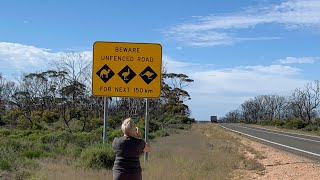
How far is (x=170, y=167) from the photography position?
12.7 meters

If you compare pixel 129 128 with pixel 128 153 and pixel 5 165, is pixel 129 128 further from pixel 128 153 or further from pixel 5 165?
pixel 5 165

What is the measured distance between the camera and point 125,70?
45.5 ft

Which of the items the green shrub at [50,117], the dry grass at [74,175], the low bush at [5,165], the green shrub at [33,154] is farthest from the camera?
the green shrub at [50,117]

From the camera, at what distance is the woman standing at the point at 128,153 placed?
679cm

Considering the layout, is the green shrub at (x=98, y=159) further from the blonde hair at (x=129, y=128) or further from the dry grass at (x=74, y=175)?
the blonde hair at (x=129, y=128)

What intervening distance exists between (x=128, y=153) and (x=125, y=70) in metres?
7.24

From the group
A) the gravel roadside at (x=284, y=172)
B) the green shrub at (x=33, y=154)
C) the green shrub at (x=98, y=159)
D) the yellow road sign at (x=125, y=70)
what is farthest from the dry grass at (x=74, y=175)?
the green shrub at (x=33, y=154)

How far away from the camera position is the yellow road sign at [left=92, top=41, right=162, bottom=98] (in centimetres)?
1382

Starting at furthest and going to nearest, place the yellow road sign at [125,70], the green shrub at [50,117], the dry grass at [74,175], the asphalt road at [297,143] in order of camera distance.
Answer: the green shrub at [50,117] → the asphalt road at [297,143] → the yellow road sign at [125,70] → the dry grass at [74,175]

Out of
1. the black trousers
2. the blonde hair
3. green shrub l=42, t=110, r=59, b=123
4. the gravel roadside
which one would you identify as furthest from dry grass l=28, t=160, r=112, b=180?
green shrub l=42, t=110, r=59, b=123

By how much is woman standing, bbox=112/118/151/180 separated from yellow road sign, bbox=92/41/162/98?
6.96 m

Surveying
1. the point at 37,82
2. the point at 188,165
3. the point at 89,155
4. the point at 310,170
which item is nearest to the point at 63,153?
the point at 89,155

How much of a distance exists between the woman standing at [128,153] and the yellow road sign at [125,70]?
6962 millimetres

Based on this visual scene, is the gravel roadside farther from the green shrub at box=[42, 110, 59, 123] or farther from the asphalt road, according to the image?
the green shrub at box=[42, 110, 59, 123]
